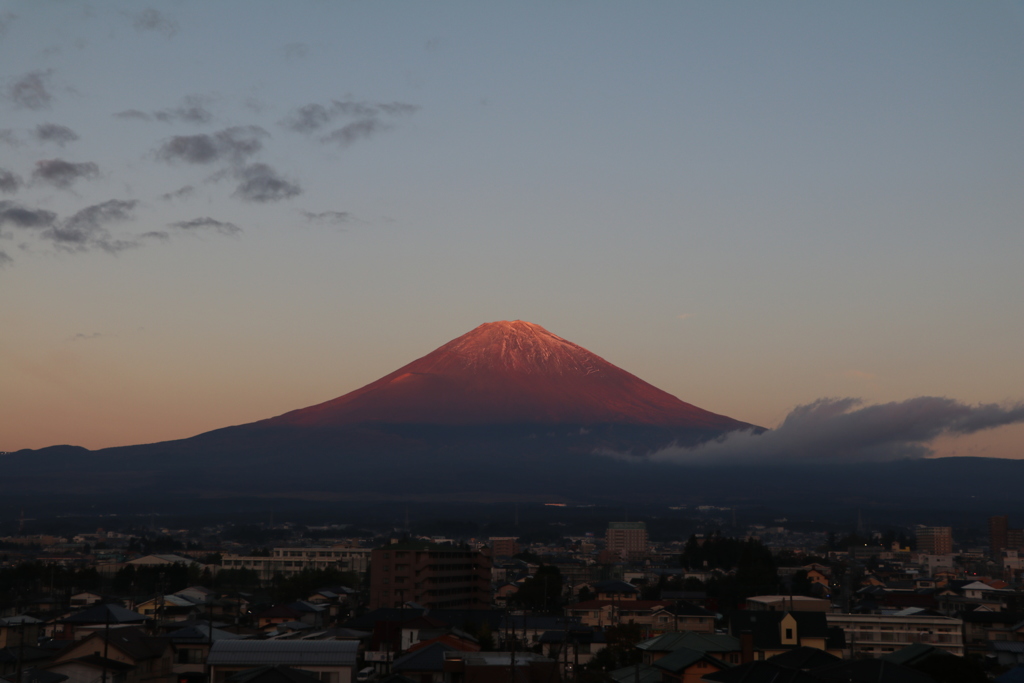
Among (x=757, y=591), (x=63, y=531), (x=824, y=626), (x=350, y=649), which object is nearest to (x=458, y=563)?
(x=757, y=591)

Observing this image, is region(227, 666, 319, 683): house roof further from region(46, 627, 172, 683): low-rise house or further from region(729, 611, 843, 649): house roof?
region(729, 611, 843, 649): house roof

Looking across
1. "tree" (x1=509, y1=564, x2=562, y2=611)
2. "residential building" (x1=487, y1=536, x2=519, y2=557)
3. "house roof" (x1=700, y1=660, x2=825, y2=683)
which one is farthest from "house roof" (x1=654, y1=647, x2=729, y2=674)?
"residential building" (x1=487, y1=536, x2=519, y2=557)

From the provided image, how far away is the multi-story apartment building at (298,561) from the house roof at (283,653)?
70.6 meters

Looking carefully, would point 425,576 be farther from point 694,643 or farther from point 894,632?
point 694,643

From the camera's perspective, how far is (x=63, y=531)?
624 feet

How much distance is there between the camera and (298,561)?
362 ft

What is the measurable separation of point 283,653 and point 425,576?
128ft

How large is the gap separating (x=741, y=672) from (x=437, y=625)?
1877 cm

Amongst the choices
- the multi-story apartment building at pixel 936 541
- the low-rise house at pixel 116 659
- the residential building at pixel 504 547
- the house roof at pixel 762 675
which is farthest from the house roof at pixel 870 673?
the multi-story apartment building at pixel 936 541

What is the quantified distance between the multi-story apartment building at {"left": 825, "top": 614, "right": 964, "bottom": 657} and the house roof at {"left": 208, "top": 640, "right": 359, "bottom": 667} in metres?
21.5

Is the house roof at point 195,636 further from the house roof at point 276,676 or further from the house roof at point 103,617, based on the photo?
the house roof at point 276,676

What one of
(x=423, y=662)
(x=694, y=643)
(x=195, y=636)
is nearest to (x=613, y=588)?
(x=694, y=643)

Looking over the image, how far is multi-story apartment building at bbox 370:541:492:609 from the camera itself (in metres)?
70.4

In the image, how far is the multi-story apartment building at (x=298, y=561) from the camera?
106 metres
